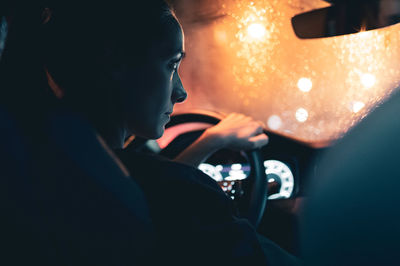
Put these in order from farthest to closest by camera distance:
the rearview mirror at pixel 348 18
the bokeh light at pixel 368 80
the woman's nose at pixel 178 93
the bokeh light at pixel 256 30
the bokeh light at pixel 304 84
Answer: the bokeh light at pixel 304 84 → the bokeh light at pixel 368 80 → the bokeh light at pixel 256 30 → the rearview mirror at pixel 348 18 → the woman's nose at pixel 178 93

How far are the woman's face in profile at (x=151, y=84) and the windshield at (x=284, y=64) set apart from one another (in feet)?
1.09

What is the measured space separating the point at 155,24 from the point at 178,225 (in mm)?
367

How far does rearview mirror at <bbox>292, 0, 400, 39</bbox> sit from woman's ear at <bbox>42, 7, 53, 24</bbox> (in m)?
0.76

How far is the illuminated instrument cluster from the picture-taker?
1.33 meters

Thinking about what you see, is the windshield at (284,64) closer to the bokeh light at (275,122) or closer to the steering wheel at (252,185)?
the bokeh light at (275,122)

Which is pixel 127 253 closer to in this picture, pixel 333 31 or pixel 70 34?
pixel 70 34

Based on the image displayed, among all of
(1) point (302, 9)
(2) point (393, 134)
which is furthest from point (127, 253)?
(1) point (302, 9)

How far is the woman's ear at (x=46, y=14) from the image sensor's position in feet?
2.01

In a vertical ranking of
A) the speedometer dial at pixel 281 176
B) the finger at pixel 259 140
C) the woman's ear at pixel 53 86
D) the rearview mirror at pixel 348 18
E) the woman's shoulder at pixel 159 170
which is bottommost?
the speedometer dial at pixel 281 176

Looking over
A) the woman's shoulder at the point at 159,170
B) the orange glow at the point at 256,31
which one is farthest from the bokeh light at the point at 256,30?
the woman's shoulder at the point at 159,170

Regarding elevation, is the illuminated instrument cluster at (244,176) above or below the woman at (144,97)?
below

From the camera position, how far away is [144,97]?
0.72 m

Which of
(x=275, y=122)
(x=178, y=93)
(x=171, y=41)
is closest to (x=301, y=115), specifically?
(x=275, y=122)

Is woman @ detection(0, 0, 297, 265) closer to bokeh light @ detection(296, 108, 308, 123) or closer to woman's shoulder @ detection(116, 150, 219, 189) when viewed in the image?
woman's shoulder @ detection(116, 150, 219, 189)
